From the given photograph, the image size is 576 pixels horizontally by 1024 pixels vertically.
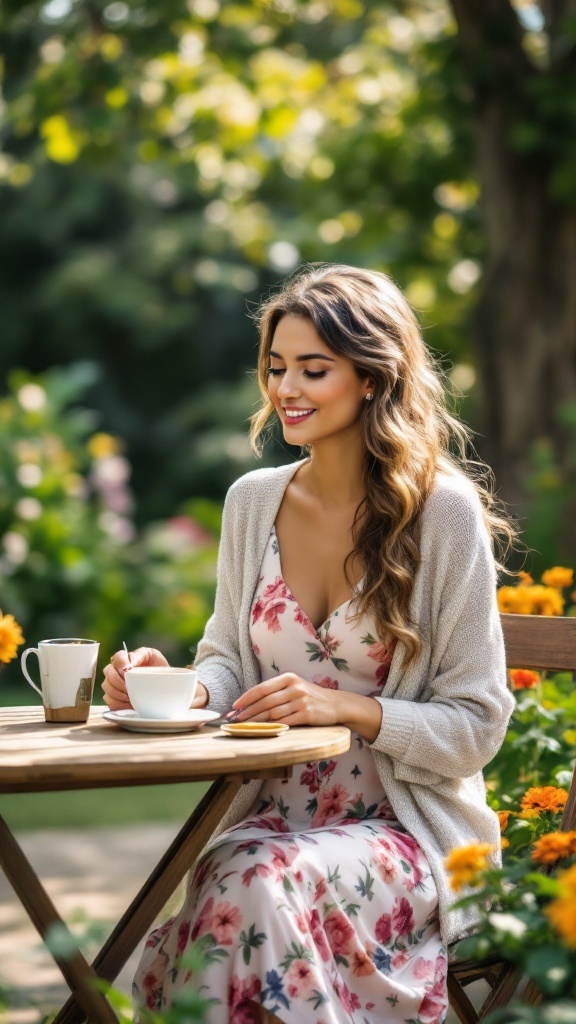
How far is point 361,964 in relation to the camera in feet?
8.27

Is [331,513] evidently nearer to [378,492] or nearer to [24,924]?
[378,492]

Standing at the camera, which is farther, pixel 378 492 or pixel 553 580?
pixel 553 580

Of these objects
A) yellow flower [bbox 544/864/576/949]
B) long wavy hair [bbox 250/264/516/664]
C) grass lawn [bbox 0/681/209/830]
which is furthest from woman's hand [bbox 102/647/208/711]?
grass lawn [bbox 0/681/209/830]

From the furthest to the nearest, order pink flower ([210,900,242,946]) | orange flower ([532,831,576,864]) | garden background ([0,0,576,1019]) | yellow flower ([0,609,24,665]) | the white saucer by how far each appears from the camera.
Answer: garden background ([0,0,576,1019])
yellow flower ([0,609,24,665])
the white saucer
pink flower ([210,900,242,946])
orange flower ([532,831,576,864])

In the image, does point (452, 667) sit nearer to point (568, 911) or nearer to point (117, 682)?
point (117, 682)

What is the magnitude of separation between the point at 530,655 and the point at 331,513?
0.56 metres

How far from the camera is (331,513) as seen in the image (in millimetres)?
3057

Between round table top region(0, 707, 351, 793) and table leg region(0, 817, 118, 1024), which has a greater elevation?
round table top region(0, 707, 351, 793)

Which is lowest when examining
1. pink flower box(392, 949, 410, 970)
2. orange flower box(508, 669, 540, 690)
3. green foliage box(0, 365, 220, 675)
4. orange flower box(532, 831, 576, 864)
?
green foliage box(0, 365, 220, 675)

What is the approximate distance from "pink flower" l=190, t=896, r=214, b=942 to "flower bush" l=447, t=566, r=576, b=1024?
433mm

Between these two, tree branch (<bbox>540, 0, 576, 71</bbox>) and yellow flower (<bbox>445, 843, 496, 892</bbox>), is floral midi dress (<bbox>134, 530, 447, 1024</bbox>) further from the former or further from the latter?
tree branch (<bbox>540, 0, 576, 71</bbox>)

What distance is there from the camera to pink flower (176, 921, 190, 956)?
2.55 meters

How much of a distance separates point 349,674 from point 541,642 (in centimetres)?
51

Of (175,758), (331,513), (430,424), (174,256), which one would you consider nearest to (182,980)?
(175,758)
